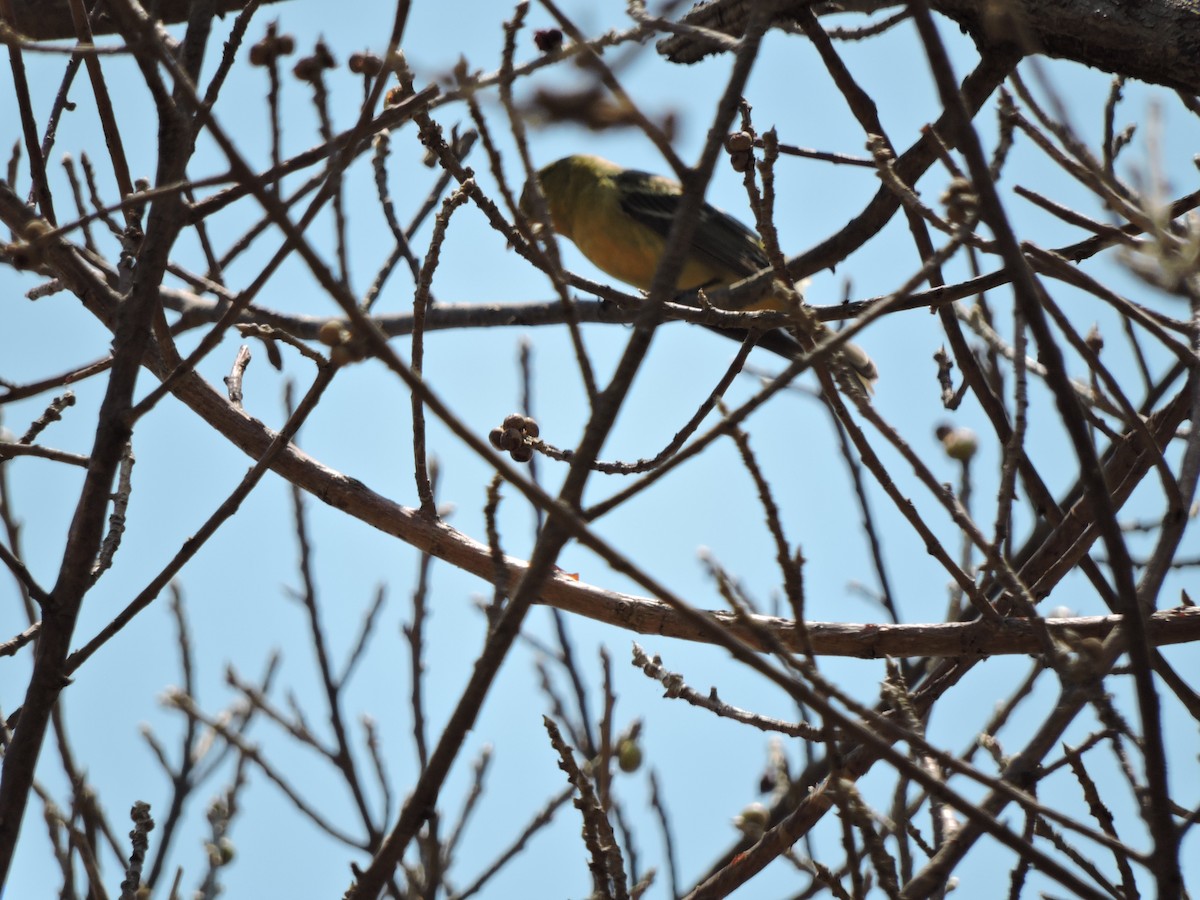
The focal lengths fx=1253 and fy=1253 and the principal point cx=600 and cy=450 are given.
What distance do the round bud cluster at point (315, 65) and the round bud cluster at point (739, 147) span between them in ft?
2.85

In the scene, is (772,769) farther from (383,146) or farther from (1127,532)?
(383,146)

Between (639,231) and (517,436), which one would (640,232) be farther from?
(517,436)

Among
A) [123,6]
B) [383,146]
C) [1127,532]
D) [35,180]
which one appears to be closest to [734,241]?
[1127,532]

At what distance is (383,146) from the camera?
11.1 ft

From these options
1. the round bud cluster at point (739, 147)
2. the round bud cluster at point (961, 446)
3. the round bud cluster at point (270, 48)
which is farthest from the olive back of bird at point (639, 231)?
the round bud cluster at point (270, 48)

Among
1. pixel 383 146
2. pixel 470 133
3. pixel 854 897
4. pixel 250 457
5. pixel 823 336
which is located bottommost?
pixel 854 897

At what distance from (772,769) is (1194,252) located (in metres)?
3.19

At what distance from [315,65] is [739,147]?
1.09 meters

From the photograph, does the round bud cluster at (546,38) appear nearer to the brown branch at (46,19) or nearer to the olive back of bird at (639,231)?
the brown branch at (46,19)

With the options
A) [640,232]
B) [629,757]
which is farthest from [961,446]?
[640,232]

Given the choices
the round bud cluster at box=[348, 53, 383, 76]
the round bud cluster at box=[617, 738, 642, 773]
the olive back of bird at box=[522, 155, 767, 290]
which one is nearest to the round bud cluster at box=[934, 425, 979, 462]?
the round bud cluster at box=[617, 738, 642, 773]

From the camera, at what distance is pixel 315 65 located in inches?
85.0

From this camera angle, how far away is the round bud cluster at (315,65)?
2.15 metres

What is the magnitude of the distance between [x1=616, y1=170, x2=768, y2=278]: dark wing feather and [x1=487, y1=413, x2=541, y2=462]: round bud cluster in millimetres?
5765
